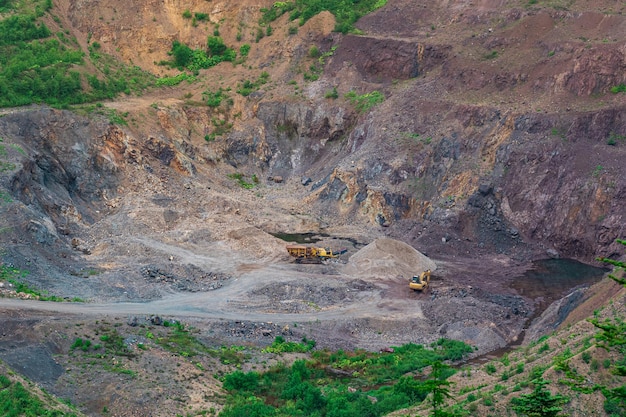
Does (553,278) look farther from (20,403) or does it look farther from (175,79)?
(175,79)

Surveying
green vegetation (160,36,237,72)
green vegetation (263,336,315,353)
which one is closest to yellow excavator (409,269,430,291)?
green vegetation (263,336,315,353)

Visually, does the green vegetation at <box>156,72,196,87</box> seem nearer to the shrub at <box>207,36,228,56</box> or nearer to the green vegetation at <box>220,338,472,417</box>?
the shrub at <box>207,36,228,56</box>

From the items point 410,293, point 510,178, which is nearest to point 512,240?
point 510,178

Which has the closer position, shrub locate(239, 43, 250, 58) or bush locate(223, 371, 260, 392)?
bush locate(223, 371, 260, 392)

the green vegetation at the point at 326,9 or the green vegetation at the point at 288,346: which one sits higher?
the green vegetation at the point at 326,9

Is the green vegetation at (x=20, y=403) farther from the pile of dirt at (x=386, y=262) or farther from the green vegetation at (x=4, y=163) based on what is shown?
the green vegetation at (x=4, y=163)

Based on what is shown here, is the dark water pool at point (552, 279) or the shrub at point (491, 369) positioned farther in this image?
the dark water pool at point (552, 279)

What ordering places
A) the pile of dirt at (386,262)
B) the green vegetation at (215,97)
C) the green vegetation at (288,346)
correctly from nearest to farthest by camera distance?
the green vegetation at (288,346)
the pile of dirt at (386,262)
the green vegetation at (215,97)

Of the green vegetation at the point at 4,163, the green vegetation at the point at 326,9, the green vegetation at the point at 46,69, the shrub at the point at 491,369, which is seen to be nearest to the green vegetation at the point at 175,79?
the green vegetation at the point at 46,69
